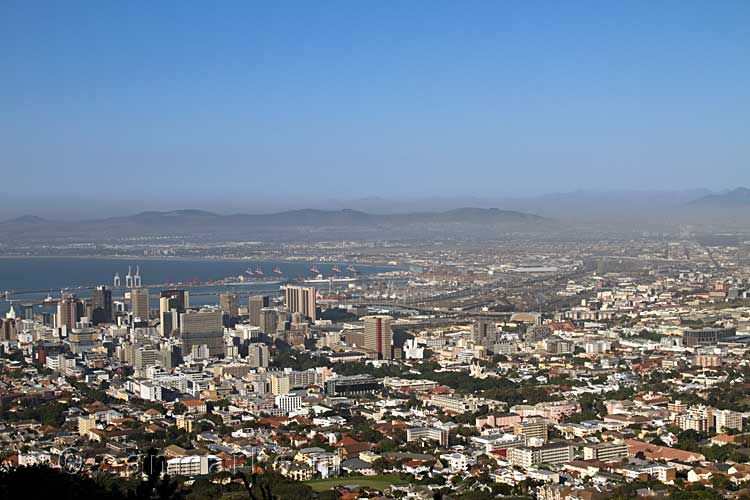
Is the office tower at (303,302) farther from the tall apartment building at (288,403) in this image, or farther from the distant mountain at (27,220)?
the distant mountain at (27,220)

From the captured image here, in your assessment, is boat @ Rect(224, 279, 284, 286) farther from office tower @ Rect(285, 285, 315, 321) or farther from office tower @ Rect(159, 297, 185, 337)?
office tower @ Rect(159, 297, 185, 337)

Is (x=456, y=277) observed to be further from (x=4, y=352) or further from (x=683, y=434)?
(x=683, y=434)

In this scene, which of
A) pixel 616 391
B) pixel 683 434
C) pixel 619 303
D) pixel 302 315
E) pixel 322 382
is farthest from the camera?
pixel 619 303

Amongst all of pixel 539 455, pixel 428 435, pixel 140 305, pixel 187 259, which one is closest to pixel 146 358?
pixel 140 305

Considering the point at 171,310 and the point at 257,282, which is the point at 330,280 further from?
the point at 171,310

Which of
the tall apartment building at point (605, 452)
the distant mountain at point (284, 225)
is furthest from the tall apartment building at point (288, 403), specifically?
the distant mountain at point (284, 225)

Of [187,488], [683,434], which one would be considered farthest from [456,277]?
[187,488]

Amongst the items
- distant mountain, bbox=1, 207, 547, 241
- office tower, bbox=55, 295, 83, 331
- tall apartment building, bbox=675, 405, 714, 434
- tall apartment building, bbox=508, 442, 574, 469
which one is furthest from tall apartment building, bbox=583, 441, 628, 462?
distant mountain, bbox=1, 207, 547, 241
